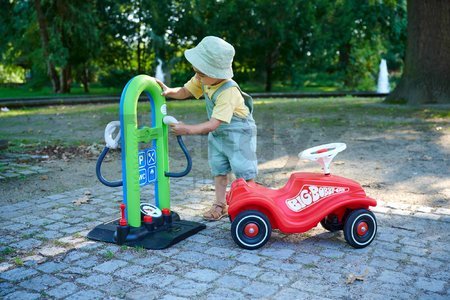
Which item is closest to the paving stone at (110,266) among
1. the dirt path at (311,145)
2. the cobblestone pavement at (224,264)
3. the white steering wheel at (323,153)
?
the cobblestone pavement at (224,264)

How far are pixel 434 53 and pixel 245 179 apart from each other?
8.70 meters

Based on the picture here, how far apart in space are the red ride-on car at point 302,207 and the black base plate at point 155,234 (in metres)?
0.43

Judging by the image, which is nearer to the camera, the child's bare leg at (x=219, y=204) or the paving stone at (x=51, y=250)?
the paving stone at (x=51, y=250)

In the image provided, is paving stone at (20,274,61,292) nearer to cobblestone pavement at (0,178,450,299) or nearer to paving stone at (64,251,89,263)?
cobblestone pavement at (0,178,450,299)

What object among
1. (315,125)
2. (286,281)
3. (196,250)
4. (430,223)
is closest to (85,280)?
(196,250)

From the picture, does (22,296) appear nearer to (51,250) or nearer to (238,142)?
(51,250)

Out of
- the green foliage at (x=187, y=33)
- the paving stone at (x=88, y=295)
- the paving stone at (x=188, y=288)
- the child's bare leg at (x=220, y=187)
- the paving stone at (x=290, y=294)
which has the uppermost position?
the green foliage at (x=187, y=33)

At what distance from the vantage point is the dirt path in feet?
17.6

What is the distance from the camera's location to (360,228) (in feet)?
11.6

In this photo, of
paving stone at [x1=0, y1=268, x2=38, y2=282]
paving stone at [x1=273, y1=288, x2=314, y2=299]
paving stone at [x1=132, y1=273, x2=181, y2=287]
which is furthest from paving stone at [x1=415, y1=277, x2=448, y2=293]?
paving stone at [x1=0, y1=268, x2=38, y2=282]

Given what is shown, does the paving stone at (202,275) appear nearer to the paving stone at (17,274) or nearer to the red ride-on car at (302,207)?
the red ride-on car at (302,207)

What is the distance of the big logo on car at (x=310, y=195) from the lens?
11.8 ft

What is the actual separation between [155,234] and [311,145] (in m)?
4.34

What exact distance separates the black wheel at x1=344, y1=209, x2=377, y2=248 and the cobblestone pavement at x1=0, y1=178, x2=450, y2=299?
6cm
